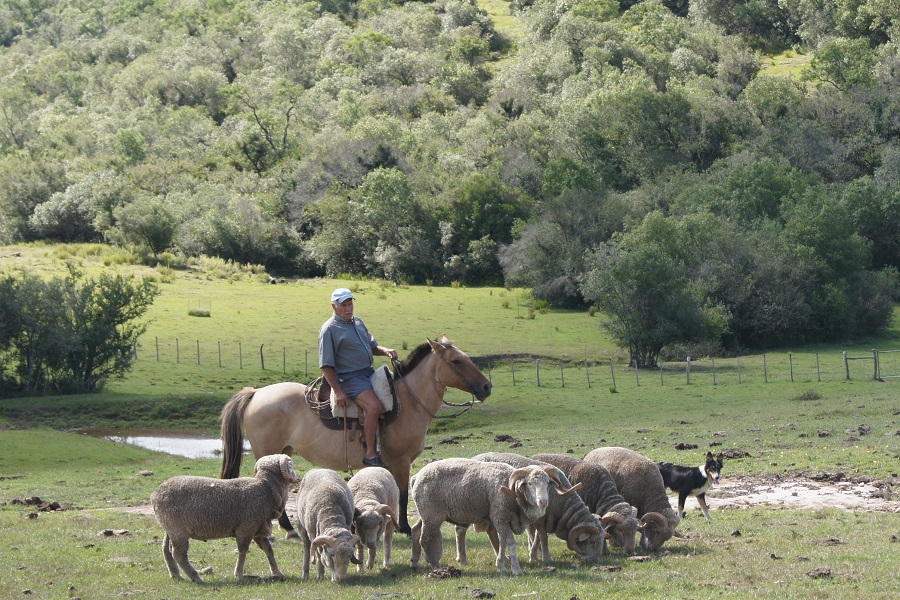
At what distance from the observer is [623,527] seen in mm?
15391

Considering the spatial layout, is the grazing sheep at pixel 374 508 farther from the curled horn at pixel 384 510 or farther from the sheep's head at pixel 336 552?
the sheep's head at pixel 336 552

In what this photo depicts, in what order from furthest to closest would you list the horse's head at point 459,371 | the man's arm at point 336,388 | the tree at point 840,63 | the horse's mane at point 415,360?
the tree at point 840,63 → the horse's mane at point 415,360 → the man's arm at point 336,388 → the horse's head at point 459,371

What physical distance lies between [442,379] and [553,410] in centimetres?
2412

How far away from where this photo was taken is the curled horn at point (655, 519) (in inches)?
612

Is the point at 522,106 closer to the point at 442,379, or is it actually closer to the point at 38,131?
the point at 38,131

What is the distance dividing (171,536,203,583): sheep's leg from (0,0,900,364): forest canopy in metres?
45.0

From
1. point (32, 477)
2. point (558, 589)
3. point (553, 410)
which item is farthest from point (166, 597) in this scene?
point (553, 410)

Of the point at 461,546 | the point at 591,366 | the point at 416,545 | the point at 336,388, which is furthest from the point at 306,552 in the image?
the point at 591,366

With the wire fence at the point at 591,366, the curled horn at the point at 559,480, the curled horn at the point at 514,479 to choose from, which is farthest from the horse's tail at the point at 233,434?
the wire fence at the point at 591,366

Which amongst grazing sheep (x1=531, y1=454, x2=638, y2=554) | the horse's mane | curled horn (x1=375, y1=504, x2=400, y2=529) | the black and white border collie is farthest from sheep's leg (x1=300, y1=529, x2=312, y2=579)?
the black and white border collie

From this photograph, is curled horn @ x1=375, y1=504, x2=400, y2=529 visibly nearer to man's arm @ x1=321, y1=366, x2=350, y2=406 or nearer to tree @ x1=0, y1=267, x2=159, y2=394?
man's arm @ x1=321, y1=366, x2=350, y2=406

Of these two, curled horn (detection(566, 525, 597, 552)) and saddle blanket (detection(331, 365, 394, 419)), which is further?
saddle blanket (detection(331, 365, 394, 419))

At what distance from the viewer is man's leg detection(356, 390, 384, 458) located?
17.0 m

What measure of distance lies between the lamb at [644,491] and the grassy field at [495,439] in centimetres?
36
